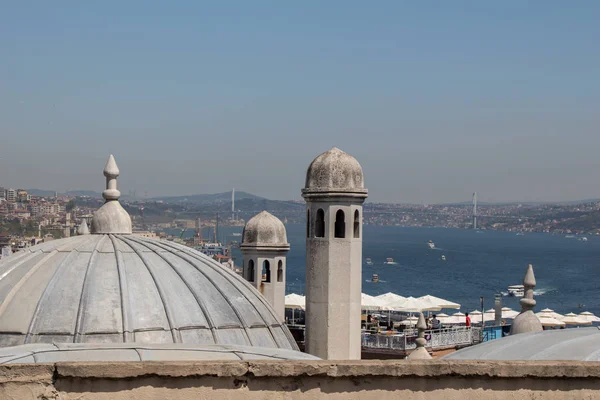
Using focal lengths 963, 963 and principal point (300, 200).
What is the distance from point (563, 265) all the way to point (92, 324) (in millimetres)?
169026

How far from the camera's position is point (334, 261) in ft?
47.2

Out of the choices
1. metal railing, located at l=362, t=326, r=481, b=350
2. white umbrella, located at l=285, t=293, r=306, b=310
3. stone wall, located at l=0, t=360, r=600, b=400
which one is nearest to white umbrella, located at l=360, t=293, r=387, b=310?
white umbrella, located at l=285, t=293, r=306, b=310

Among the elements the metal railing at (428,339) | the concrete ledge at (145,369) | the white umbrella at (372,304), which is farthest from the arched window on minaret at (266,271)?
the white umbrella at (372,304)

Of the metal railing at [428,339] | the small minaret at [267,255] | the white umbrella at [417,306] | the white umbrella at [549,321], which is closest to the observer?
the small minaret at [267,255]

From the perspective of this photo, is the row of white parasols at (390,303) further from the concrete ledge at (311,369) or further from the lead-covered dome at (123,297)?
the concrete ledge at (311,369)

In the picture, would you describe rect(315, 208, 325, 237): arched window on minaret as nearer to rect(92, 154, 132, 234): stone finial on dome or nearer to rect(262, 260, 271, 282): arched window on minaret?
rect(92, 154, 132, 234): stone finial on dome

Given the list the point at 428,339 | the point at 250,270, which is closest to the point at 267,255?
the point at 250,270

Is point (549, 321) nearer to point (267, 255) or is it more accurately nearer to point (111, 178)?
point (267, 255)

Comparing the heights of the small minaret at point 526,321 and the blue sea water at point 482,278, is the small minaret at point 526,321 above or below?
below

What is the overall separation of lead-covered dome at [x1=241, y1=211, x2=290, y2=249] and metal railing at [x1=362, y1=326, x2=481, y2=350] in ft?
47.5

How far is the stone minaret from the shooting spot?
47.2 feet

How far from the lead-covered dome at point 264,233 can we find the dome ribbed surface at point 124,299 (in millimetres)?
4960

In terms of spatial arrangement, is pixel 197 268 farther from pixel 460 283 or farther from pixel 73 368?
pixel 460 283

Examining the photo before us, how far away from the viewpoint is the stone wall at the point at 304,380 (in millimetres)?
5934
